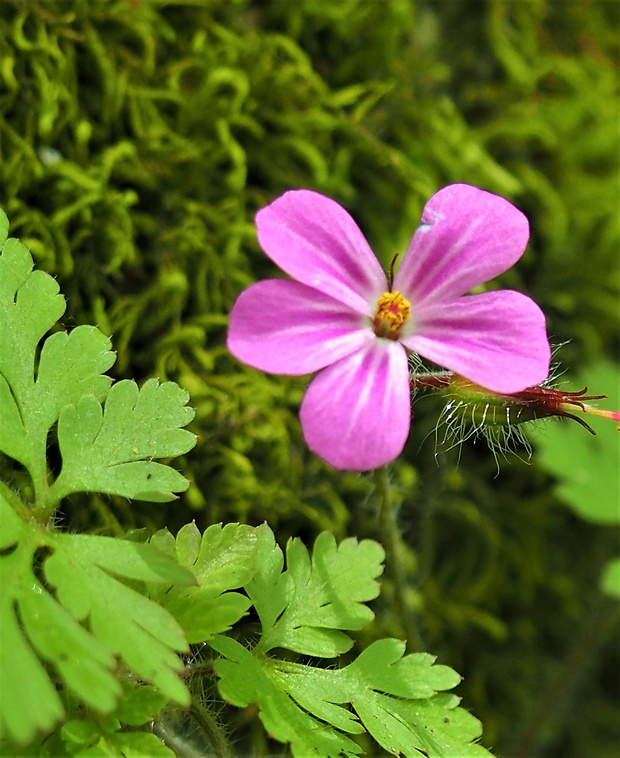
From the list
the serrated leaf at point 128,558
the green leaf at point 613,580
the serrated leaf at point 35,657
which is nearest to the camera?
the serrated leaf at point 35,657

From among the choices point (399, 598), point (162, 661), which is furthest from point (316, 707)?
point (399, 598)

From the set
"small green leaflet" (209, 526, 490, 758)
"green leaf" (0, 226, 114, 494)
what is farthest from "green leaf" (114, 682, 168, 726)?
"green leaf" (0, 226, 114, 494)

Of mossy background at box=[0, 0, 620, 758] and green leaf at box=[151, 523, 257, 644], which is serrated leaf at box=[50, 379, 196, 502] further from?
mossy background at box=[0, 0, 620, 758]

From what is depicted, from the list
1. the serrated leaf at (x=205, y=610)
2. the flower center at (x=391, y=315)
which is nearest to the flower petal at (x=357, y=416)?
the flower center at (x=391, y=315)

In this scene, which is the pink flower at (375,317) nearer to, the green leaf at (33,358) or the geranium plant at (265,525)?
the geranium plant at (265,525)

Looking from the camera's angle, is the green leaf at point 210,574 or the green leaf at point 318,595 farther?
the green leaf at point 318,595

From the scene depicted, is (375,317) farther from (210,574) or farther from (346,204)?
(346,204)

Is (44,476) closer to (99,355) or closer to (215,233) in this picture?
(99,355)
